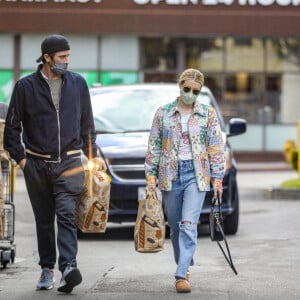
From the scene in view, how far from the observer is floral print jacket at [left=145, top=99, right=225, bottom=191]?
962 centimetres

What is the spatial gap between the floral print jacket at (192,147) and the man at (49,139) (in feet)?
1.53

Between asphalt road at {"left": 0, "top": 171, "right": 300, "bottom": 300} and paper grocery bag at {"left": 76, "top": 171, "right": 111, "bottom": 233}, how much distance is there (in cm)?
49

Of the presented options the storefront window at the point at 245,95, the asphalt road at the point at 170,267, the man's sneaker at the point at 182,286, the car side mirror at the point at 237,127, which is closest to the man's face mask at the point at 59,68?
the asphalt road at the point at 170,267

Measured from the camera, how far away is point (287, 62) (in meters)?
38.5

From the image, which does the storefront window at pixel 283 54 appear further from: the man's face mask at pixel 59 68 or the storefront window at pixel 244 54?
the man's face mask at pixel 59 68

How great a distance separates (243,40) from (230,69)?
1.00 metres

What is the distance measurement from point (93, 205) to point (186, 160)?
31.4 inches

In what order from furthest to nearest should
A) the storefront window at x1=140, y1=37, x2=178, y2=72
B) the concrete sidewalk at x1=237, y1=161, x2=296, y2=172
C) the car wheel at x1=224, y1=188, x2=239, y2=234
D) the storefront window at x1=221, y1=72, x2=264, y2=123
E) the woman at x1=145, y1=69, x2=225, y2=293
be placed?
1. the storefront window at x1=140, y1=37, x2=178, y2=72
2. the storefront window at x1=221, y1=72, x2=264, y2=123
3. the concrete sidewalk at x1=237, y1=161, x2=296, y2=172
4. the car wheel at x1=224, y1=188, x2=239, y2=234
5. the woman at x1=145, y1=69, x2=225, y2=293

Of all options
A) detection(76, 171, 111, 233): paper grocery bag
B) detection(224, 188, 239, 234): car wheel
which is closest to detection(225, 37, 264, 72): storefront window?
detection(224, 188, 239, 234): car wheel

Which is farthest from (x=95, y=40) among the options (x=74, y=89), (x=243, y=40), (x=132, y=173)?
(x=74, y=89)

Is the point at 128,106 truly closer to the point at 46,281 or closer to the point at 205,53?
the point at 46,281

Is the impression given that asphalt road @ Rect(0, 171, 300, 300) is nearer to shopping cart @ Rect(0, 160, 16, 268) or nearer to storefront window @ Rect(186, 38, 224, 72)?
shopping cart @ Rect(0, 160, 16, 268)

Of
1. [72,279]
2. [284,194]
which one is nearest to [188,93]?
→ [72,279]

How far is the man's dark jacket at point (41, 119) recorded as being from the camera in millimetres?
→ 9523
